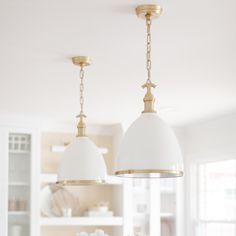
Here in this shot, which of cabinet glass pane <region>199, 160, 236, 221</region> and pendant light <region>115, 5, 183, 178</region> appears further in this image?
cabinet glass pane <region>199, 160, 236, 221</region>

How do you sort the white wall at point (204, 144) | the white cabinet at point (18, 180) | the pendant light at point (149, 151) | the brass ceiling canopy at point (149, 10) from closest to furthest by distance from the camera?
the pendant light at point (149, 151) → the brass ceiling canopy at point (149, 10) → the white cabinet at point (18, 180) → the white wall at point (204, 144)

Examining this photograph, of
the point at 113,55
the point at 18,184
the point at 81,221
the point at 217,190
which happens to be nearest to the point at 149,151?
the point at 113,55

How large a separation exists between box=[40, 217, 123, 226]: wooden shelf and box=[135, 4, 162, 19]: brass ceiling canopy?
141 inches

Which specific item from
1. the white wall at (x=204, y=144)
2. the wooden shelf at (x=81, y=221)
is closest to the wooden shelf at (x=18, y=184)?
the wooden shelf at (x=81, y=221)

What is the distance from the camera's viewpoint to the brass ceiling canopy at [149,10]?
278 cm

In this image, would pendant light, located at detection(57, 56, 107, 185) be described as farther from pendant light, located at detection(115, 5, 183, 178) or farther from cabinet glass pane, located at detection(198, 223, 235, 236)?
cabinet glass pane, located at detection(198, 223, 235, 236)

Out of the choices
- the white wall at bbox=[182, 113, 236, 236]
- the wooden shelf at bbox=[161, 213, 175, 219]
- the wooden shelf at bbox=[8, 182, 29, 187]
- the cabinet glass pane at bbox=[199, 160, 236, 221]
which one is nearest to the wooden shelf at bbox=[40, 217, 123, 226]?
the wooden shelf at bbox=[8, 182, 29, 187]

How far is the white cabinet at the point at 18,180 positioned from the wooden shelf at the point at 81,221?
20cm

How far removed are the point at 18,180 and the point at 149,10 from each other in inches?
135

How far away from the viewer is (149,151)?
252 cm

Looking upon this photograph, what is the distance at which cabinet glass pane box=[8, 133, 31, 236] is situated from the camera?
18.8 feet

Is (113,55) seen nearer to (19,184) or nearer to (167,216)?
(19,184)

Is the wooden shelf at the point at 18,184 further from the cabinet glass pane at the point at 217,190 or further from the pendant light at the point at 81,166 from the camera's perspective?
the pendant light at the point at 81,166

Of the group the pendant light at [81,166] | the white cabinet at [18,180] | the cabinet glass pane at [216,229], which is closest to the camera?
the pendant light at [81,166]
